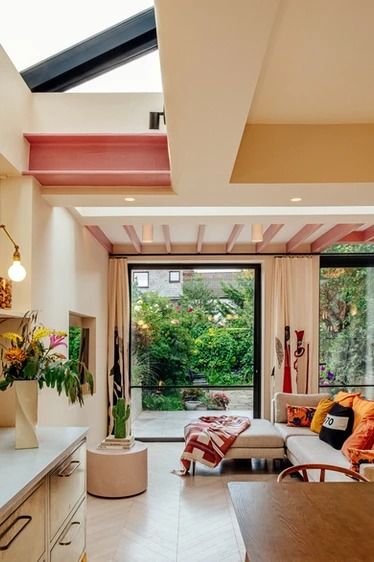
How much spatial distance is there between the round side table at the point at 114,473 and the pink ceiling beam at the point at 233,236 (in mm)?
2473

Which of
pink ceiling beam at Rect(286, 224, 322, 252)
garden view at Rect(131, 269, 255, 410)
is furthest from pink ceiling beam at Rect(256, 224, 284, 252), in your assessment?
garden view at Rect(131, 269, 255, 410)

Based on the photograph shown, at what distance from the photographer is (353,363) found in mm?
6523

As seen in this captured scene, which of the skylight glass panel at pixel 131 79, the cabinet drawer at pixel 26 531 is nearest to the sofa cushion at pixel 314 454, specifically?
the cabinet drawer at pixel 26 531

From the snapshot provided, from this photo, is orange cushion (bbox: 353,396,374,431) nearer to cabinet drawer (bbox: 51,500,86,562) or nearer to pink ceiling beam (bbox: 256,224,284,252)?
pink ceiling beam (bbox: 256,224,284,252)

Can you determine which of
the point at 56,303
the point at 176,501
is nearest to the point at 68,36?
the point at 56,303

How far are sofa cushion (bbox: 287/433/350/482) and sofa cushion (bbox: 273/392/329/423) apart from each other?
23.6 inches

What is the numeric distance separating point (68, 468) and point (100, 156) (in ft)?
6.07

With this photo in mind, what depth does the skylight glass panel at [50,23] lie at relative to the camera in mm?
2844

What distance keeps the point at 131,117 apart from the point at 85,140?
0.44 metres

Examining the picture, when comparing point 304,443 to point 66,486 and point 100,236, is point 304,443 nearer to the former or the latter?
point 66,486

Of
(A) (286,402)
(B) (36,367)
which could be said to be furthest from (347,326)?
(B) (36,367)

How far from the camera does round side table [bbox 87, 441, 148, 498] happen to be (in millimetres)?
4238

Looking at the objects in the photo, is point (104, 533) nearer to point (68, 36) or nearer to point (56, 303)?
point (56, 303)

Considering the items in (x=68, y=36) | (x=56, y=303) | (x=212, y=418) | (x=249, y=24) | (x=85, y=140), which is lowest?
(x=212, y=418)
